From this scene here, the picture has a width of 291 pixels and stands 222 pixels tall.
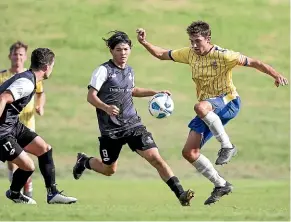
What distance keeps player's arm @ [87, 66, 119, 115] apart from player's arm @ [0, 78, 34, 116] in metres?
0.91

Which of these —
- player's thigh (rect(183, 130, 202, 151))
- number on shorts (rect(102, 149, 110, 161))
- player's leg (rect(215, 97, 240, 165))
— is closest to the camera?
player's leg (rect(215, 97, 240, 165))

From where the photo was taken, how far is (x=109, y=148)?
1323 centimetres

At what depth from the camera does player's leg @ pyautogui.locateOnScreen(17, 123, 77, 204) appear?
12.6m

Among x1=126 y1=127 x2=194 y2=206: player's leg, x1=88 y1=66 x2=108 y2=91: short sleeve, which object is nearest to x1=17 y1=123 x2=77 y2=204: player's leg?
x1=88 y1=66 x2=108 y2=91: short sleeve

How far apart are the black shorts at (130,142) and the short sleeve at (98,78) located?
726 millimetres

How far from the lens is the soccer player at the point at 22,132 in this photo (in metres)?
12.0

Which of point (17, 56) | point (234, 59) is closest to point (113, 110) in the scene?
point (234, 59)

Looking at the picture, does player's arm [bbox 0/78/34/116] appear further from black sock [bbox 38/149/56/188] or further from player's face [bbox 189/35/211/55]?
player's face [bbox 189/35/211/55]

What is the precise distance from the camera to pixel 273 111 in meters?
25.3

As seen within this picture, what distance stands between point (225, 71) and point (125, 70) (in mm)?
1267

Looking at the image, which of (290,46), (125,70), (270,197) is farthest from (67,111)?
(125,70)

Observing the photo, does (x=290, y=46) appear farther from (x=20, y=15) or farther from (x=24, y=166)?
(x=24, y=166)

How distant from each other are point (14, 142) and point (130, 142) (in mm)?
1520

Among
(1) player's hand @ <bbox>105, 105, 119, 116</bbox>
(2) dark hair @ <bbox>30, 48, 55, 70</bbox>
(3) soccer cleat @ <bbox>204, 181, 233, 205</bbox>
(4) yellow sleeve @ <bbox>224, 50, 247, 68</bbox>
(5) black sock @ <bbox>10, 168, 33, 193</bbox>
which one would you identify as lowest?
(3) soccer cleat @ <bbox>204, 181, 233, 205</bbox>
